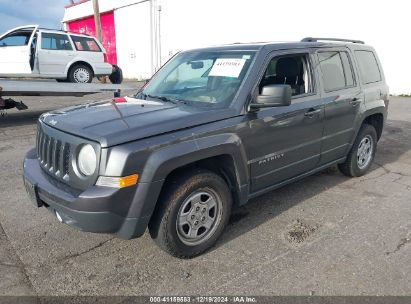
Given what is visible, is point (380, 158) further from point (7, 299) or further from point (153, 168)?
point (7, 299)

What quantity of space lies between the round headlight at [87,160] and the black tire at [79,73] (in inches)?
410

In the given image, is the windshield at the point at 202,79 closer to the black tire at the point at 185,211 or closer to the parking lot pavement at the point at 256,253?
the black tire at the point at 185,211

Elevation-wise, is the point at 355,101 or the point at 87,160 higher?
the point at 355,101

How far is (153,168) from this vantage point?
8.63 feet

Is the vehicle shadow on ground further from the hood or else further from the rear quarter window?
the rear quarter window

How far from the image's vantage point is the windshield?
11.1 feet

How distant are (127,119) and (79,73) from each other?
10.4m

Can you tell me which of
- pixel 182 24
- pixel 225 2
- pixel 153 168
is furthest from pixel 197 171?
pixel 182 24

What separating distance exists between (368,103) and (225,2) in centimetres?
1457

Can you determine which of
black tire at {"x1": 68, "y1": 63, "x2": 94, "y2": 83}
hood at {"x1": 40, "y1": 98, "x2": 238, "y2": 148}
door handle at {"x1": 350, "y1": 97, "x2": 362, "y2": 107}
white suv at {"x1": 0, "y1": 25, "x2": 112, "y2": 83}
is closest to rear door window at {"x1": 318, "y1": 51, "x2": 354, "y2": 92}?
door handle at {"x1": 350, "y1": 97, "x2": 362, "y2": 107}

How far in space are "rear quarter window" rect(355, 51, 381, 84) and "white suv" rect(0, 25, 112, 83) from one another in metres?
9.78

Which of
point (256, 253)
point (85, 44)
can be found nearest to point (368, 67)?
point (256, 253)

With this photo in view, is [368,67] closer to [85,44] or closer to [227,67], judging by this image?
[227,67]

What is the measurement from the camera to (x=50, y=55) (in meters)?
11.5
